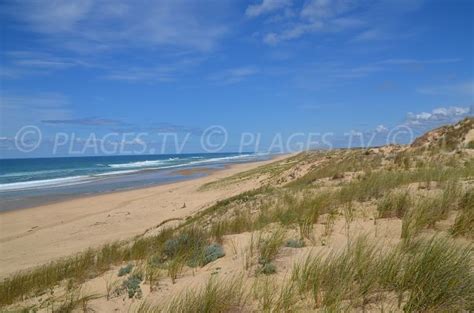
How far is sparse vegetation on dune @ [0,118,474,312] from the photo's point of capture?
3.50 meters

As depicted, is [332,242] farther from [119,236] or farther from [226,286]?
[119,236]

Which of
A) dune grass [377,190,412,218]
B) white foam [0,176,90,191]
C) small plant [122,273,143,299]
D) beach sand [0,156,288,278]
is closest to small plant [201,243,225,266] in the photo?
small plant [122,273,143,299]

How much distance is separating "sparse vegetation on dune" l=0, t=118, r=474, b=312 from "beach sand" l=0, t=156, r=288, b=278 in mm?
4074

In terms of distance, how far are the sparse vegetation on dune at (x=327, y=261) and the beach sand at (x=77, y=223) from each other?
4074 millimetres

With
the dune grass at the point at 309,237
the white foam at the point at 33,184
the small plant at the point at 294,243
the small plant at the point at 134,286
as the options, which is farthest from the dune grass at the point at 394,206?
the white foam at the point at 33,184

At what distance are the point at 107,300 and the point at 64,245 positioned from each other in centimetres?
935

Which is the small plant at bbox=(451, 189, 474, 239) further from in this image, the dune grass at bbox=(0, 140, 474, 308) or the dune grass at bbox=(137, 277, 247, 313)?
the dune grass at bbox=(137, 277, 247, 313)

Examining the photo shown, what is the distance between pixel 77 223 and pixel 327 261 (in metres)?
15.7

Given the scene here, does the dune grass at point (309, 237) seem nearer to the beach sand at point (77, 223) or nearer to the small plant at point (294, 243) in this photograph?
the small plant at point (294, 243)

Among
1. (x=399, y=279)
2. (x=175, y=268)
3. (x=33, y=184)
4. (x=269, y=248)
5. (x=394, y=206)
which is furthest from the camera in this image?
(x=33, y=184)

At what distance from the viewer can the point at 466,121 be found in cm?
2152

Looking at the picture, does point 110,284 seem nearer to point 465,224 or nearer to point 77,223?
point 465,224

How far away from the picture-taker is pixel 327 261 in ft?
13.4

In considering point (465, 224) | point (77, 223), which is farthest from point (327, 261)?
point (77, 223)
